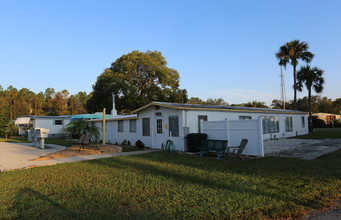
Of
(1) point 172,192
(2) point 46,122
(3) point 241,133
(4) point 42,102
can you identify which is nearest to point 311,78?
(3) point 241,133

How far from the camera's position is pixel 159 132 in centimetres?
1378

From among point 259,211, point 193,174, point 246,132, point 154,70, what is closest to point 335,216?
point 259,211

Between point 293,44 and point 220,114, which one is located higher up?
point 293,44

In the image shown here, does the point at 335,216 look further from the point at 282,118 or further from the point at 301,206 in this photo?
the point at 282,118

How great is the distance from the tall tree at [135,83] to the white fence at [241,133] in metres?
22.2

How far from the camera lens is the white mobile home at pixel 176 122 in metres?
12.2

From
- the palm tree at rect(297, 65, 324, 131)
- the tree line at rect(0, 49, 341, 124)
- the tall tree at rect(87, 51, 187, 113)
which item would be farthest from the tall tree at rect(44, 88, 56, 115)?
the palm tree at rect(297, 65, 324, 131)

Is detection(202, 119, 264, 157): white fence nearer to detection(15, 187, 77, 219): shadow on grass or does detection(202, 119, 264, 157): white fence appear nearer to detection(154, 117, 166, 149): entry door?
detection(154, 117, 166, 149): entry door

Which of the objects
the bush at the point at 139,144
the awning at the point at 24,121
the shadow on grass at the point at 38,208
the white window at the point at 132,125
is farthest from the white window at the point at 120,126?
the awning at the point at 24,121

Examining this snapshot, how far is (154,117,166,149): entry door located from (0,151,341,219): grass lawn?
582 cm

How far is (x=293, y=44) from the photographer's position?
27.8 metres

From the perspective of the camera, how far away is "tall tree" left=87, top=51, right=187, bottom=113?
3259 cm

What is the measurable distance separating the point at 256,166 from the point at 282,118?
13743 millimetres

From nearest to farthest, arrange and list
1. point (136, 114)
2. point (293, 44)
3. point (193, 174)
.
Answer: point (193, 174) < point (136, 114) < point (293, 44)
